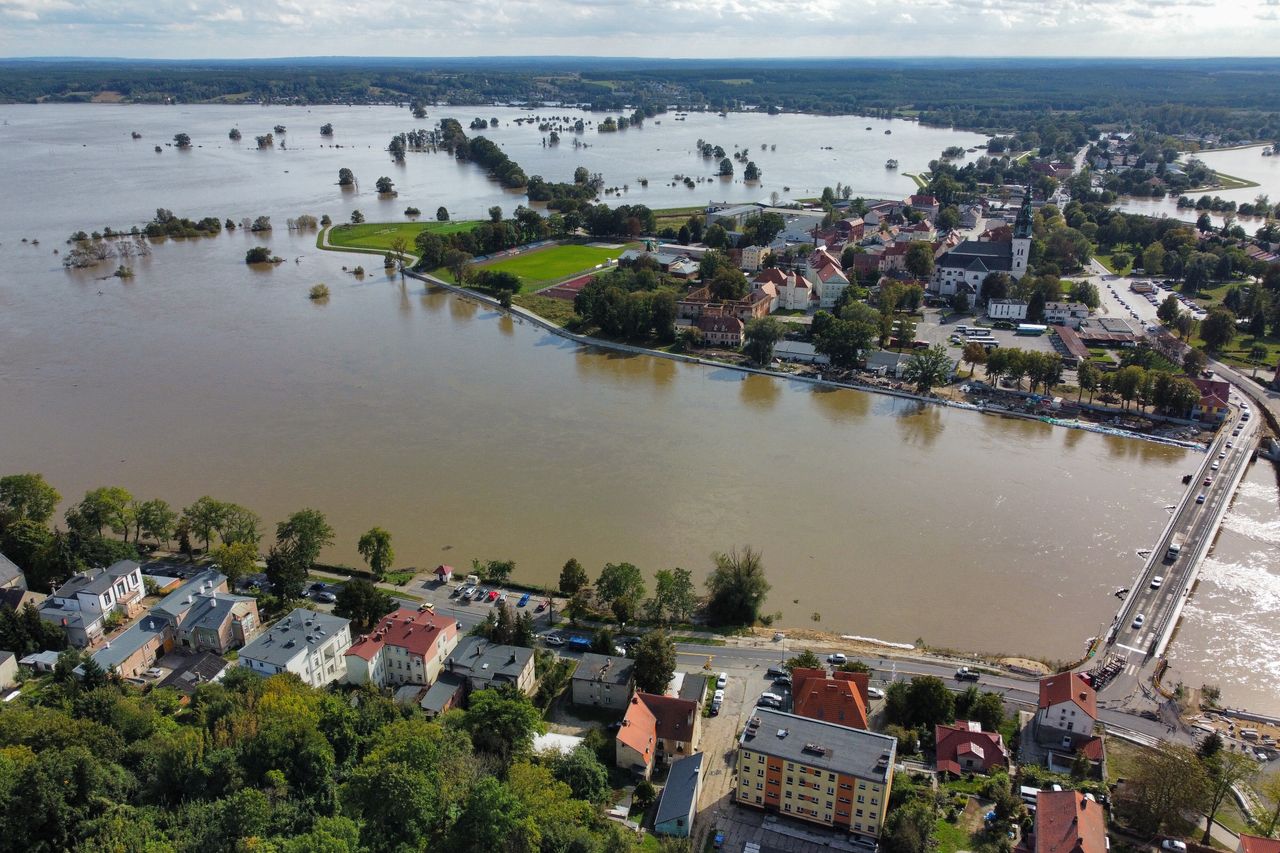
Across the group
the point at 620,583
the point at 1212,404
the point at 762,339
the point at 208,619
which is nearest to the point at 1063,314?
the point at 1212,404

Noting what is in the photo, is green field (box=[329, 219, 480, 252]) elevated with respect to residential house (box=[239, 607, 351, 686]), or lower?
elevated

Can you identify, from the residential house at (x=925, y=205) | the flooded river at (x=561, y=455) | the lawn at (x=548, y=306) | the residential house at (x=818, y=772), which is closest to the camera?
the residential house at (x=818, y=772)

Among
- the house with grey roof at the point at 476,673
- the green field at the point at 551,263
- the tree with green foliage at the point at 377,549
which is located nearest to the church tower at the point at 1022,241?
the green field at the point at 551,263

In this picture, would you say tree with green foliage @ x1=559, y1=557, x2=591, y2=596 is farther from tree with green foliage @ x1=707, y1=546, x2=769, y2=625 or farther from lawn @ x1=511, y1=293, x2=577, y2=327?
lawn @ x1=511, y1=293, x2=577, y2=327

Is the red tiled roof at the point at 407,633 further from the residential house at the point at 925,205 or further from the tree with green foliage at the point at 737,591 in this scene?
the residential house at the point at 925,205

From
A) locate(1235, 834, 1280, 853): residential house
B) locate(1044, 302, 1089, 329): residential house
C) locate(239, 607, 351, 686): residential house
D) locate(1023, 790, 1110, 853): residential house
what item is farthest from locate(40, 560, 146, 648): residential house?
locate(1044, 302, 1089, 329): residential house
